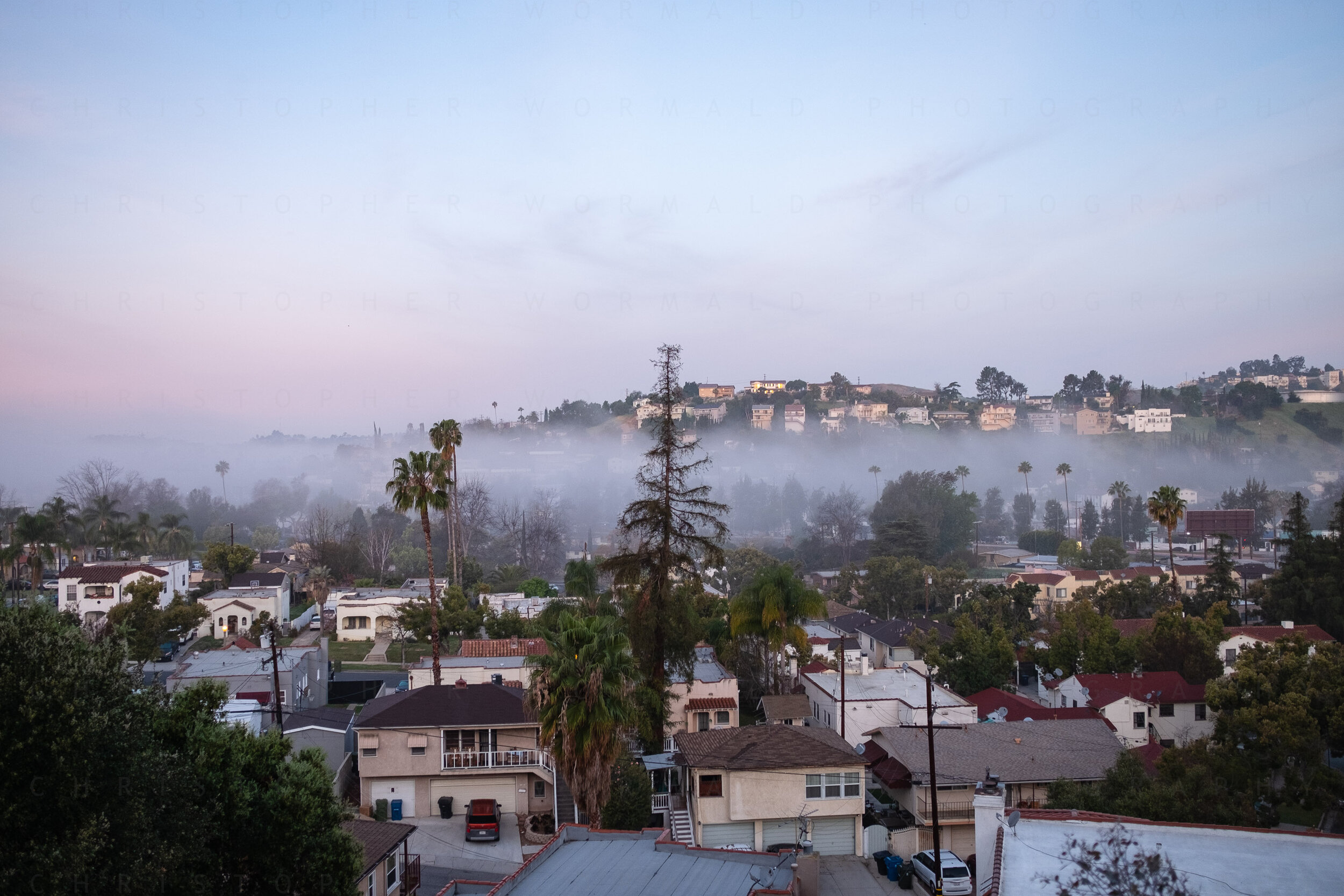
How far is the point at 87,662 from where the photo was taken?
33.5 ft

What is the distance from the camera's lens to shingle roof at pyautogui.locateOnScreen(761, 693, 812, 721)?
121 feet

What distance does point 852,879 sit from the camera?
23922 mm

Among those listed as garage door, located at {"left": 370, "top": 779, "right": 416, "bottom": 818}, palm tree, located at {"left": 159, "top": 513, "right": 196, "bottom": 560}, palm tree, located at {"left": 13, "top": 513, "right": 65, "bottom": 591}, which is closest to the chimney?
garage door, located at {"left": 370, "top": 779, "right": 416, "bottom": 818}

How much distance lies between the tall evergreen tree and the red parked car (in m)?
5.76

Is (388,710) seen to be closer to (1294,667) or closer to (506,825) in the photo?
(506,825)

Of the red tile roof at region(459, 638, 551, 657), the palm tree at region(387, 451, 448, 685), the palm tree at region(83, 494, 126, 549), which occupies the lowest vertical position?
the red tile roof at region(459, 638, 551, 657)

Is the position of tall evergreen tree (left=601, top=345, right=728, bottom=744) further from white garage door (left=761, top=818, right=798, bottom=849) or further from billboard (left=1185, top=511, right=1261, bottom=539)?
billboard (left=1185, top=511, right=1261, bottom=539)

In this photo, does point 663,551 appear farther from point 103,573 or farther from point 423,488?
point 103,573

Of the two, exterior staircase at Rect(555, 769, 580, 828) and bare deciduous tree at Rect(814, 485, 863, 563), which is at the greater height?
exterior staircase at Rect(555, 769, 580, 828)

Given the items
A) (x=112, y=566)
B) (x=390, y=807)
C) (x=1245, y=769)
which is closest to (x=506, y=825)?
(x=390, y=807)

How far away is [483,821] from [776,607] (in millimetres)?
15490

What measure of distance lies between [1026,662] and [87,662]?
51.8 m

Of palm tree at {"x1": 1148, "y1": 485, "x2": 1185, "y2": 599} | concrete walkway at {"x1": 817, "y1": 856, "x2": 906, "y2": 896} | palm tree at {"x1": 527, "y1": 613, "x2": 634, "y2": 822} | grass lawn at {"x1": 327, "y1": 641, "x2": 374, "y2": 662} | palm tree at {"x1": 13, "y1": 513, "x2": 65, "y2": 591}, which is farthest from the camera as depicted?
palm tree at {"x1": 13, "y1": 513, "x2": 65, "y2": 591}

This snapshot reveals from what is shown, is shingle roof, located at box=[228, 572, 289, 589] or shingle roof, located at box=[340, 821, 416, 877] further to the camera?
shingle roof, located at box=[228, 572, 289, 589]
